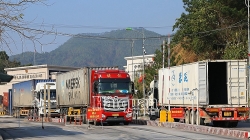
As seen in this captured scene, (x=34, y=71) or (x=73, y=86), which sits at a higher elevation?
(x=34, y=71)

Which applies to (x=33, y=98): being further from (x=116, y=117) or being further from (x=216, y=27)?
(x=216, y=27)

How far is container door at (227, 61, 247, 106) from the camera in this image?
97.9 ft

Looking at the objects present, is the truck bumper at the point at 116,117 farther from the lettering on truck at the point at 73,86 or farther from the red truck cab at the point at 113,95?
the lettering on truck at the point at 73,86

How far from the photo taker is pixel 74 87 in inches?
1583

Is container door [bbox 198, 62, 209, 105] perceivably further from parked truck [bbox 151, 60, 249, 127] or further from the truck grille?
the truck grille

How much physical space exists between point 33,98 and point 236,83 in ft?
85.7

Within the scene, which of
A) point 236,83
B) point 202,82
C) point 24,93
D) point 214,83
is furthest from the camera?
point 24,93

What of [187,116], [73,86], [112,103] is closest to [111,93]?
[112,103]

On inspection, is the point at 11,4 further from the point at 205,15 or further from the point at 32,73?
the point at 32,73

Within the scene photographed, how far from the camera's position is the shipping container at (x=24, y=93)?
52.5 meters

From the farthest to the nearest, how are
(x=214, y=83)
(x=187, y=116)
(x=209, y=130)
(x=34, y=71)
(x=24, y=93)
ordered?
(x=34, y=71)
(x=24, y=93)
(x=187, y=116)
(x=214, y=83)
(x=209, y=130)

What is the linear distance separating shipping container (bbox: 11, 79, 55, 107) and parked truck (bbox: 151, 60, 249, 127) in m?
21.0

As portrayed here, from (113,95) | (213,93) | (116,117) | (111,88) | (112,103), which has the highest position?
(111,88)

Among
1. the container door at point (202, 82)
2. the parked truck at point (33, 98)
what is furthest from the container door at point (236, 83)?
the parked truck at point (33, 98)
